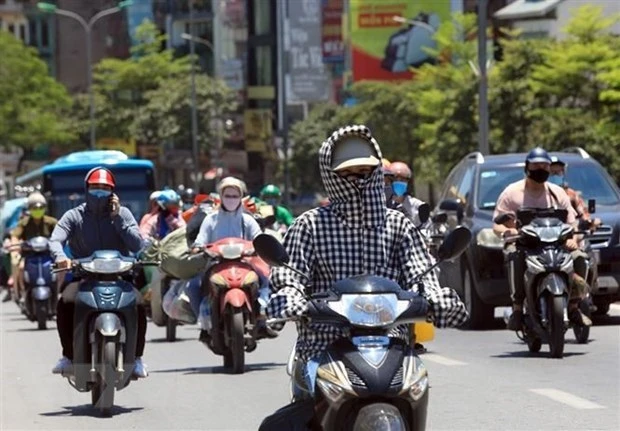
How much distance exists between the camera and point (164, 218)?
22.1m

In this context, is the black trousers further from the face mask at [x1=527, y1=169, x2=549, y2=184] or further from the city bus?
the city bus

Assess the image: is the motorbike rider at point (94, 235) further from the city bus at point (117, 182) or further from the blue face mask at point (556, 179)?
the city bus at point (117, 182)

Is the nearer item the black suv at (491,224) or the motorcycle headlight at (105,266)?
the motorcycle headlight at (105,266)

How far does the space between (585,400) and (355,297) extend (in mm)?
5760

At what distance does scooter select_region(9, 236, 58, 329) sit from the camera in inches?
995

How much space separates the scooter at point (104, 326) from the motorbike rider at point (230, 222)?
10.2 feet

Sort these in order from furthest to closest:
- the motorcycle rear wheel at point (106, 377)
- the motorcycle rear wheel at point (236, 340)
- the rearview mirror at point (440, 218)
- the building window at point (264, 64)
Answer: the building window at point (264, 64) → the rearview mirror at point (440, 218) → the motorcycle rear wheel at point (236, 340) → the motorcycle rear wheel at point (106, 377)

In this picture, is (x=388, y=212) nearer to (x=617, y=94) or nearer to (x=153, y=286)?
(x=153, y=286)

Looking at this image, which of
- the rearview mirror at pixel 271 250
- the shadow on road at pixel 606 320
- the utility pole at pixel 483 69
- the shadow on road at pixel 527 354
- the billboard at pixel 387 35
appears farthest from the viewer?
the billboard at pixel 387 35

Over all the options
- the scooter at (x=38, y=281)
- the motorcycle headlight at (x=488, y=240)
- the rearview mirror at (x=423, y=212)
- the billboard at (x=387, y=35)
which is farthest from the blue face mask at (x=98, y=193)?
the billboard at (x=387, y=35)

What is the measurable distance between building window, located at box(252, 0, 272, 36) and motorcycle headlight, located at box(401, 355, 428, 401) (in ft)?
386

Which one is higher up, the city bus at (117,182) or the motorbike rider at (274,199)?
the motorbike rider at (274,199)

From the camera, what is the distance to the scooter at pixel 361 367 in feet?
24.3

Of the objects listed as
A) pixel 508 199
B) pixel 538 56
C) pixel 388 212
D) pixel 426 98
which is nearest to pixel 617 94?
pixel 538 56
